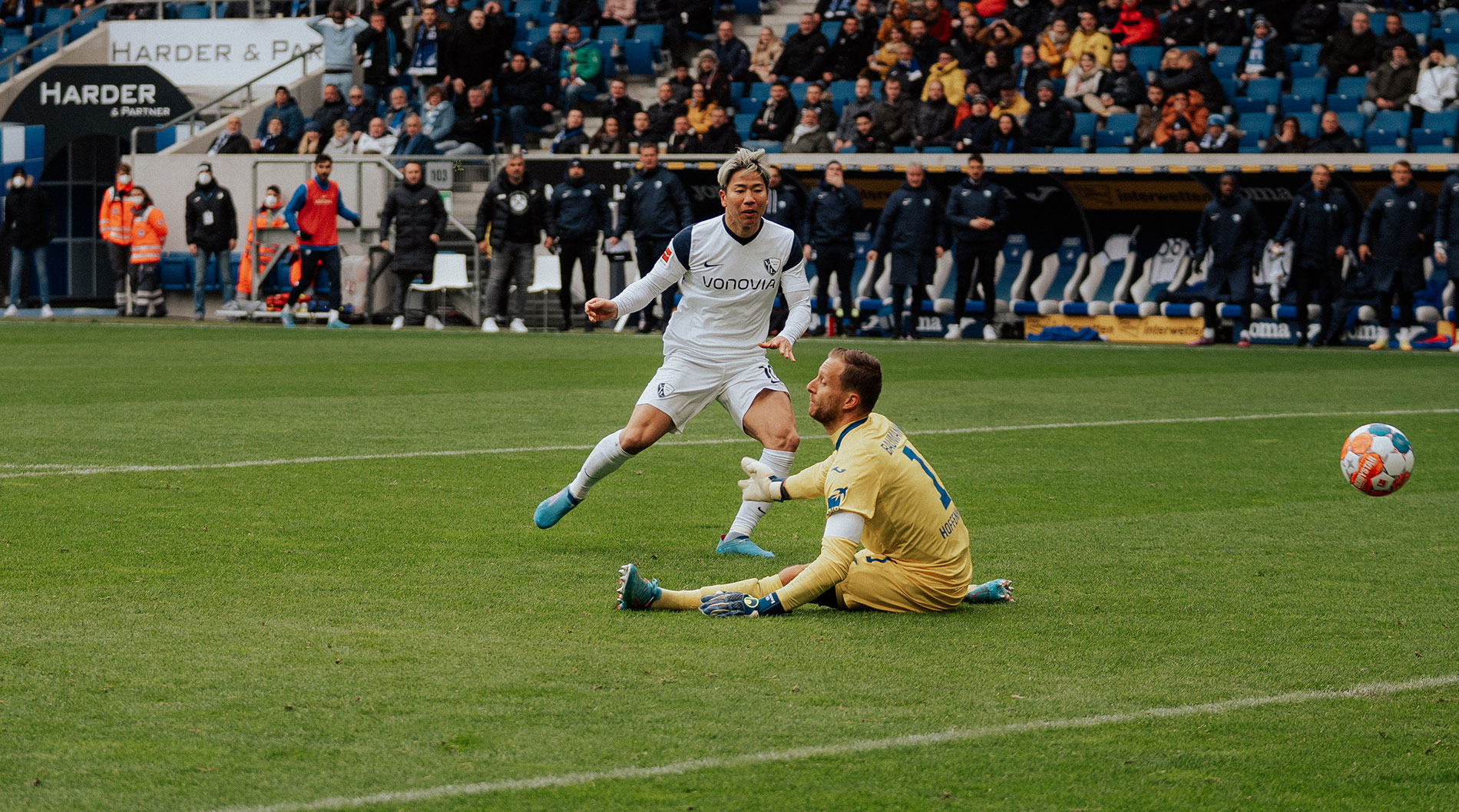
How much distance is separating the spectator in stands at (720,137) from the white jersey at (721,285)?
52.2 feet

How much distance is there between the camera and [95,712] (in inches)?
177

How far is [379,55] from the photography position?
91.5 ft

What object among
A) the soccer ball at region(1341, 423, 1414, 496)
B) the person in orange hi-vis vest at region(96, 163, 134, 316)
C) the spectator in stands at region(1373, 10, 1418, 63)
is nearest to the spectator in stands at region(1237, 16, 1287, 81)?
the spectator in stands at region(1373, 10, 1418, 63)

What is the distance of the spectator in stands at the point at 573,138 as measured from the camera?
961 inches

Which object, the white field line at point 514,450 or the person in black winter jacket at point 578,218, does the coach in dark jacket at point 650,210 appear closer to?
the person in black winter jacket at point 578,218

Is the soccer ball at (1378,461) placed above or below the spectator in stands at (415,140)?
below

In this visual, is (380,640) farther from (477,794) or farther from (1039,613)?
(1039,613)

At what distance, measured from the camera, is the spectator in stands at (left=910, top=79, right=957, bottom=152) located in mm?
22594

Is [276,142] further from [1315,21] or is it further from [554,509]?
[554,509]

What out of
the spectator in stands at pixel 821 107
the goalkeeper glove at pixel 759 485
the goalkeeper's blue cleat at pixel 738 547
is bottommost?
the goalkeeper's blue cleat at pixel 738 547

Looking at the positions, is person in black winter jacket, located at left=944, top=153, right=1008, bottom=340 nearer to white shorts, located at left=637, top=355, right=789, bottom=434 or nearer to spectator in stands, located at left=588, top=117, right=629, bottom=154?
spectator in stands, located at left=588, top=117, right=629, bottom=154

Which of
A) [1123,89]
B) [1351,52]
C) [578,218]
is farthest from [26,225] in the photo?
[1351,52]

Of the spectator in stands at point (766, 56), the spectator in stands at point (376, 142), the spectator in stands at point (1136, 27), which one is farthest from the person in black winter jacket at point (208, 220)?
the spectator in stands at point (1136, 27)

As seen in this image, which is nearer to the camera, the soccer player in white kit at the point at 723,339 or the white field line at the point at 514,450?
the soccer player in white kit at the point at 723,339
